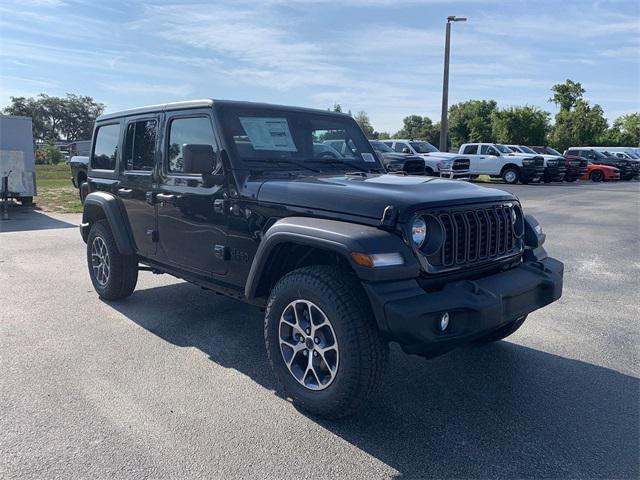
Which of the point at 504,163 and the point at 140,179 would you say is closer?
the point at 140,179

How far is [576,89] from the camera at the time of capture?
64625mm

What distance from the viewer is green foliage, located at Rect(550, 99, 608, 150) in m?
55.9

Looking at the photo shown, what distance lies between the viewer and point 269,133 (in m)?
4.26

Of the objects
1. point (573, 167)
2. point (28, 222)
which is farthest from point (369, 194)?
point (573, 167)

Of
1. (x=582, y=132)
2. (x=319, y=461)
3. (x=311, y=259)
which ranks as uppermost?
(x=582, y=132)

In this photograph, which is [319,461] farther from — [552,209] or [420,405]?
[552,209]

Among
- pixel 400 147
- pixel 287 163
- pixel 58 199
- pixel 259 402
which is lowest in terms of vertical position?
pixel 259 402

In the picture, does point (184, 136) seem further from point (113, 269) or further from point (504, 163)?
point (504, 163)

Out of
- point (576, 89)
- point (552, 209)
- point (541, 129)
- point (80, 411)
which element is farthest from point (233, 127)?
point (576, 89)

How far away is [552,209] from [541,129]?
1827 inches

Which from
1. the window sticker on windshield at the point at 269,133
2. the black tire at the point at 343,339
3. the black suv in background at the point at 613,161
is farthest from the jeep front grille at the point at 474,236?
the black suv in background at the point at 613,161

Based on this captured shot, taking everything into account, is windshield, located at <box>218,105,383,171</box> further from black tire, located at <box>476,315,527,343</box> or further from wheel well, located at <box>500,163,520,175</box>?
wheel well, located at <box>500,163,520,175</box>

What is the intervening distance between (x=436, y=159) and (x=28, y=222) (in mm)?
15511

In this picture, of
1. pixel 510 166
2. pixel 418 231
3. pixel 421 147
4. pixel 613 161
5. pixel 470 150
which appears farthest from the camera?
pixel 613 161
